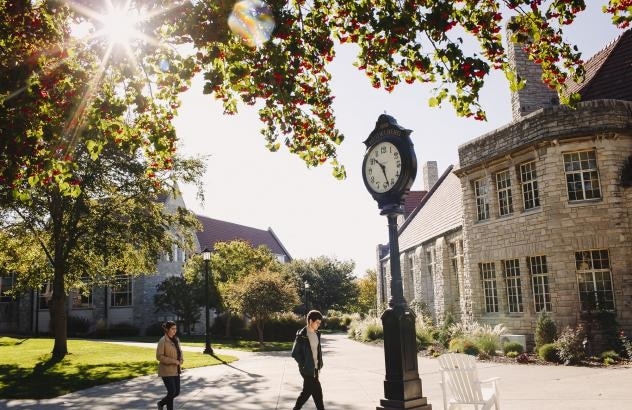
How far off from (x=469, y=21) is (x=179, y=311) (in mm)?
31649

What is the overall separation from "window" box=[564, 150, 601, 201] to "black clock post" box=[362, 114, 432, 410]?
10.8 metres

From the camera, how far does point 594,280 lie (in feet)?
49.9

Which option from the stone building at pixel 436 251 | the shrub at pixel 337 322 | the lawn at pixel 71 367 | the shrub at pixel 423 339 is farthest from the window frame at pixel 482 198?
the shrub at pixel 337 322

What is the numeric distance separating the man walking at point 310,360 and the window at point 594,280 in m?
10.8

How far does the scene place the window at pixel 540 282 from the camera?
16266mm

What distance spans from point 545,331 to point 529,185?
16.4 feet

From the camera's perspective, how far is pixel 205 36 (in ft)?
17.1

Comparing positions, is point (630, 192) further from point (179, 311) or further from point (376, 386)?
point (179, 311)

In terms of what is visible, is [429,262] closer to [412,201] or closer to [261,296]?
[261,296]

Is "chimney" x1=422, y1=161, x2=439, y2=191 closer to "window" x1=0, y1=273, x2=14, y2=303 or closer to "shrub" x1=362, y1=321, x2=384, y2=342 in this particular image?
"shrub" x1=362, y1=321, x2=384, y2=342

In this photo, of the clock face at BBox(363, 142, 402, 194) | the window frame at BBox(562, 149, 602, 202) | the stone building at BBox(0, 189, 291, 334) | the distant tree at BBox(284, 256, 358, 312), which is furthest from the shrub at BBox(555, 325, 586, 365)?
the distant tree at BBox(284, 256, 358, 312)

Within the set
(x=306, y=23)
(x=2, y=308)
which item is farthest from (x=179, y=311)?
(x=306, y=23)

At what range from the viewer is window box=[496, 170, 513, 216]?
17859 mm

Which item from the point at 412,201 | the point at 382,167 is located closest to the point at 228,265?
the point at 412,201
